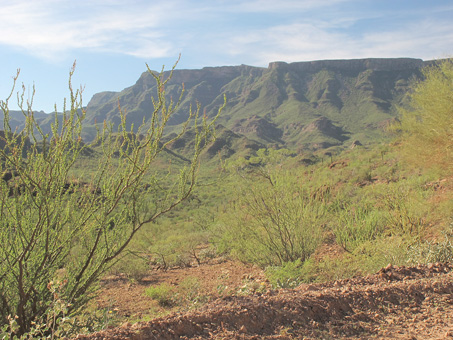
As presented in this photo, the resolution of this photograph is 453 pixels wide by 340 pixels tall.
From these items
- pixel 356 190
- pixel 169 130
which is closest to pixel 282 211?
pixel 356 190

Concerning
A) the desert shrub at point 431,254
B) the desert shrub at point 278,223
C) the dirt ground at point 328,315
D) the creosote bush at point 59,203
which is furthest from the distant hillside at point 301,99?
the dirt ground at point 328,315

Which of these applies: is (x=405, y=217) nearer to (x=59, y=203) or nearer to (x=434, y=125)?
(x=434, y=125)

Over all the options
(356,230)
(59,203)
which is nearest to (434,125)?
(356,230)

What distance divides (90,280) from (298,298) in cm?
246

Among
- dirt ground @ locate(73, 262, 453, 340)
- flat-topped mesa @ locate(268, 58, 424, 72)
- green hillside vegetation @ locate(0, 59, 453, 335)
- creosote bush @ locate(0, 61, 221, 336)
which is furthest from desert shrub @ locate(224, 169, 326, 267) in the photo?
flat-topped mesa @ locate(268, 58, 424, 72)

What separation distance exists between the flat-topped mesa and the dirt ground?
135737 mm

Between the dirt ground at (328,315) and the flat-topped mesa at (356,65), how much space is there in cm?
13574

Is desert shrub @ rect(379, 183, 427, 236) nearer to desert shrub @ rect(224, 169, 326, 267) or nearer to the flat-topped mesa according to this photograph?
desert shrub @ rect(224, 169, 326, 267)

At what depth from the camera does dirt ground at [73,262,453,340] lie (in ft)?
9.93

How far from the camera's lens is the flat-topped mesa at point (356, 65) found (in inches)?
4946

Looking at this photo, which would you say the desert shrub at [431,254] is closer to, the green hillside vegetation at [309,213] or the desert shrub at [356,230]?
the green hillside vegetation at [309,213]

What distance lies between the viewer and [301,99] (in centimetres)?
11712

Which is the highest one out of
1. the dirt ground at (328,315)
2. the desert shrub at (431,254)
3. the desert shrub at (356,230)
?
the dirt ground at (328,315)

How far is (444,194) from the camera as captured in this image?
1003 cm
